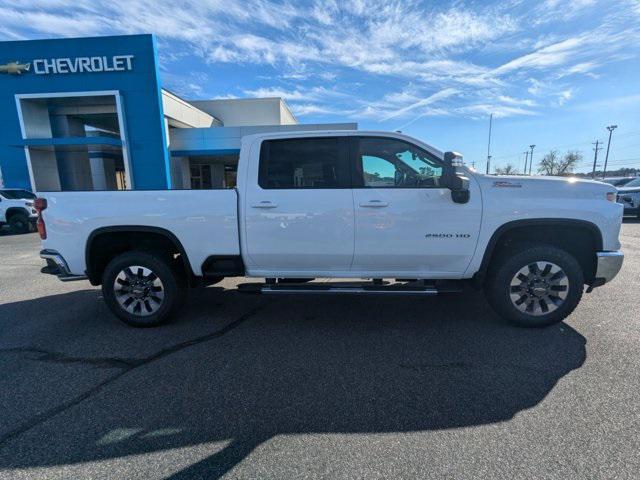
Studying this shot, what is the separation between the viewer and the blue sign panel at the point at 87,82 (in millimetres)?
19766

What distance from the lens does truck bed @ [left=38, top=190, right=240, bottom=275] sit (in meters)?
4.04

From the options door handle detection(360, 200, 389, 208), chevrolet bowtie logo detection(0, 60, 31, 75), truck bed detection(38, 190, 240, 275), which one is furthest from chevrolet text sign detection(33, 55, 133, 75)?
door handle detection(360, 200, 389, 208)

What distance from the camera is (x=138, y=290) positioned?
4273 mm

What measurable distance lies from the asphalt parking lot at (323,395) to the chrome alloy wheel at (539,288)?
0.90 ft

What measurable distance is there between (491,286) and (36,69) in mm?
25051

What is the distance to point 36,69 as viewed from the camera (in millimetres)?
19859

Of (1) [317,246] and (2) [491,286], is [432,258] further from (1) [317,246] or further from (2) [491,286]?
(1) [317,246]

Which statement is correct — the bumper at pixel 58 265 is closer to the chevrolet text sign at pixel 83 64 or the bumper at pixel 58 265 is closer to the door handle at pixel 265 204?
the door handle at pixel 265 204

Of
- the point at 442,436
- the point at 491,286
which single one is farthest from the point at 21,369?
the point at 491,286

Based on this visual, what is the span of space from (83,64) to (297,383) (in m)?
Result: 23.3

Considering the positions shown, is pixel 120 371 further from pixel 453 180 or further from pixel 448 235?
pixel 453 180

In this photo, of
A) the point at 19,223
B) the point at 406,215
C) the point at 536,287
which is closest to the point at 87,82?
the point at 19,223

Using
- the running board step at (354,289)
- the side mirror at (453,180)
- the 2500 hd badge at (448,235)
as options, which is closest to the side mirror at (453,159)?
the side mirror at (453,180)

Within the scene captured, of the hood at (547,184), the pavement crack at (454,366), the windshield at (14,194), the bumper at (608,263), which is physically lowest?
the pavement crack at (454,366)
